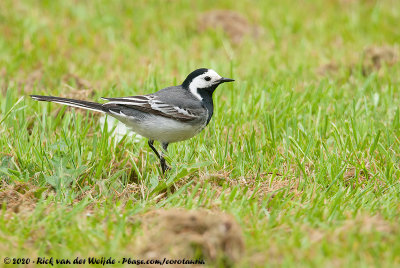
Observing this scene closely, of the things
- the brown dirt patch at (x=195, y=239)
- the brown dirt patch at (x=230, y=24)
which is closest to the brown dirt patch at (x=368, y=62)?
the brown dirt patch at (x=230, y=24)

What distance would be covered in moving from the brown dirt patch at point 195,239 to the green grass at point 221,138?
75 mm

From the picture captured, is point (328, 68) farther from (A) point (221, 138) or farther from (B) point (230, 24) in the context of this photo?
(A) point (221, 138)

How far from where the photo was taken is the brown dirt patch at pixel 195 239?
3.51 metres

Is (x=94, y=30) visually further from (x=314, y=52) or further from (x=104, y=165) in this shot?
(x=104, y=165)

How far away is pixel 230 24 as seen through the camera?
33.4ft

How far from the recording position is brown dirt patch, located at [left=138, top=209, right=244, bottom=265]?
3512 millimetres

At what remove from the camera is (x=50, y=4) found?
1052 cm

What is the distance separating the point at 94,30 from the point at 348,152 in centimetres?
572

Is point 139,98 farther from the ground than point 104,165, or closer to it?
farther from the ground

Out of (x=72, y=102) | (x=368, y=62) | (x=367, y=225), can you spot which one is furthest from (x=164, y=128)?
(x=368, y=62)

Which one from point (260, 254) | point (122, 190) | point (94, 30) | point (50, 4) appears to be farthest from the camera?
point (50, 4)

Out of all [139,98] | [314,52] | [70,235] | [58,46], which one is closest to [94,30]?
[58,46]

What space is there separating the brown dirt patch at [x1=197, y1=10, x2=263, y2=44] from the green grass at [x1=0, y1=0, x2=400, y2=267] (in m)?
0.15

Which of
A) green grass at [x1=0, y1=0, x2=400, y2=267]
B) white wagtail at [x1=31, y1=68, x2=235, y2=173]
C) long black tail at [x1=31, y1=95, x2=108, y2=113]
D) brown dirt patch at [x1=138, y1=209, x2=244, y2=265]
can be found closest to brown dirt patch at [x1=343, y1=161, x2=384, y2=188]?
green grass at [x1=0, y1=0, x2=400, y2=267]
